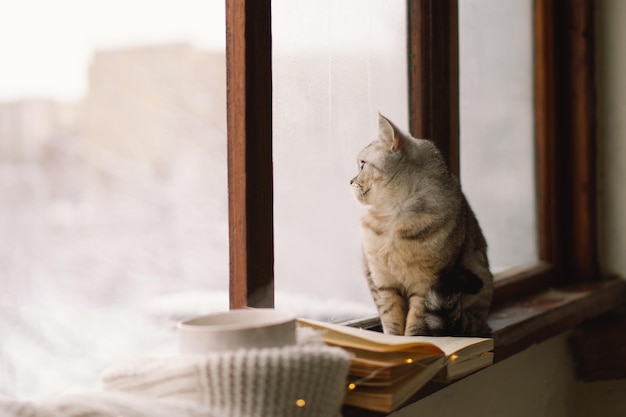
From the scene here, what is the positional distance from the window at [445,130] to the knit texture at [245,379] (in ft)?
0.95

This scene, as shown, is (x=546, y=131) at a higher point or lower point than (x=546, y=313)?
higher

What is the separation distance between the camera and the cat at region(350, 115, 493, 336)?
3.53 ft

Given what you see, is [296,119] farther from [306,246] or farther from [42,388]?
[42,388]

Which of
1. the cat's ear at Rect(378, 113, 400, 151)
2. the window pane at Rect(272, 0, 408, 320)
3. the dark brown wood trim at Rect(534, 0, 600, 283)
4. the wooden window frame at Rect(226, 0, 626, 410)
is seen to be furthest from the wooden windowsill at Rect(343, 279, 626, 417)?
the cat's ear at Rect(378, 113, 400, 151)

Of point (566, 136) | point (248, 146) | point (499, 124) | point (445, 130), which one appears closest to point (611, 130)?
→ point (566, 136)

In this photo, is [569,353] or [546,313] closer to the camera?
[546,313]

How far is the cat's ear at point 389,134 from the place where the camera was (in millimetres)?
1105

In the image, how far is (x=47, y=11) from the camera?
2.45 ft

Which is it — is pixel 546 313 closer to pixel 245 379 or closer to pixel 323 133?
pixel 323 133

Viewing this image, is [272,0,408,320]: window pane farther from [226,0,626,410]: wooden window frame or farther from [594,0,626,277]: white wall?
[594,0,626,277]: white wall

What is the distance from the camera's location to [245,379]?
0.70 m

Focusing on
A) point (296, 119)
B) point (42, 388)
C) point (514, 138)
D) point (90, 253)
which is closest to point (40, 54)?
point (90, 253)

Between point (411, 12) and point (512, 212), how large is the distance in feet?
2.45

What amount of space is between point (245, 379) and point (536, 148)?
1.59 metres
